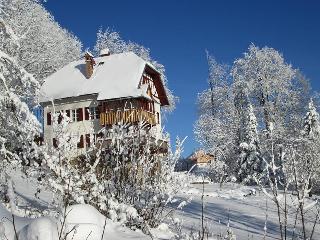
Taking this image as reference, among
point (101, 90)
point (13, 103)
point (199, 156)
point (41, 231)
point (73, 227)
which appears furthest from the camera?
point (199, 156)

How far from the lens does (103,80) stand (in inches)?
1270

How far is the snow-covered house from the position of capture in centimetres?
3061

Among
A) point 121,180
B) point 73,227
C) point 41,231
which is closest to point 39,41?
point 121,180

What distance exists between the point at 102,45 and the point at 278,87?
1568 cm

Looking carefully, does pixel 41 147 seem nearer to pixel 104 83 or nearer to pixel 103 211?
pixel 103 211

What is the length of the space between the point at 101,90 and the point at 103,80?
3.98ft

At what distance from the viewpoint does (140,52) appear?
147 feet

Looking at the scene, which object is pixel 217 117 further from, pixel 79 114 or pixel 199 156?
pixel 199 156

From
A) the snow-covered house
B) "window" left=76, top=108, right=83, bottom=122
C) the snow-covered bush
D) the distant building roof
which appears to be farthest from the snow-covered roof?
the snow-covered bush

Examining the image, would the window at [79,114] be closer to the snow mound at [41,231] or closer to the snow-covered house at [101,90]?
the snow-covered house at [101,90]

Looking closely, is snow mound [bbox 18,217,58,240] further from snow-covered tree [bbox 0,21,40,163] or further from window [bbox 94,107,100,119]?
window [bbox 94,107,100,119]

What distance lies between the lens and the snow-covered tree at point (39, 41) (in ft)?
112

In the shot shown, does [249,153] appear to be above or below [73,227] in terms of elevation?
above

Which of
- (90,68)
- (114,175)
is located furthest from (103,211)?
(90,68)
